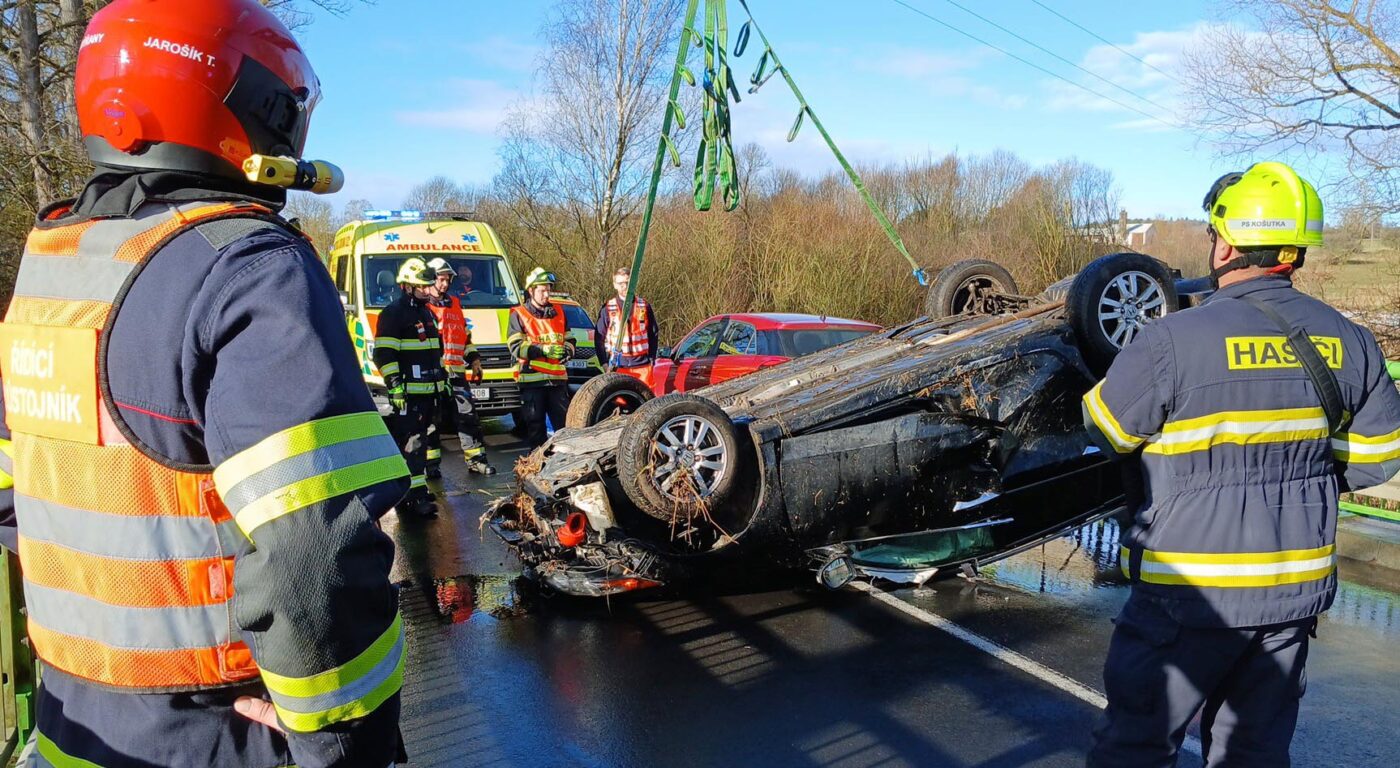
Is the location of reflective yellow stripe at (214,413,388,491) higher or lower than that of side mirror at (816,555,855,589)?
higher

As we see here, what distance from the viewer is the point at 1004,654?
4.77 meters

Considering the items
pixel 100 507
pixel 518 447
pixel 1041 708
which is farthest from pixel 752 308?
pixel 100 507

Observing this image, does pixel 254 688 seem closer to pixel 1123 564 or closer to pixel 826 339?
pixel 1123 564

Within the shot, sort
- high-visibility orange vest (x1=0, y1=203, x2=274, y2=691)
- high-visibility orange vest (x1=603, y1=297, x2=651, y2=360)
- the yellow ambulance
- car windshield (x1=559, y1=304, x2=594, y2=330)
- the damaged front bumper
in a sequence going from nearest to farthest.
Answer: high-visibility orange vest (x1=0, y1=203, x2=274, y2=691) → the damaged front bumper → high-visibility orange vest (x1=603, y1=297, x2=651, y2=360) → the yellow ambulance → car windshield (x1=559, y1=304, x2=594, y2=330)

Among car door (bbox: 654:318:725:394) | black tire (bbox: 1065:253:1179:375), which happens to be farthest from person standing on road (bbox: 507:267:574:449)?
black tire (bbox: 1065:253:1179:375)

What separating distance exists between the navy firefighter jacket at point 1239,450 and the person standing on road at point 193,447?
207cm

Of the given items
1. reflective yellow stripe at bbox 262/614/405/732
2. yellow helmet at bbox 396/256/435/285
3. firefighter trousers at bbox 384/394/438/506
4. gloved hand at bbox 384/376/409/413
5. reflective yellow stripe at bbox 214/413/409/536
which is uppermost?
yellow helmet at bbox 396/256/435/285

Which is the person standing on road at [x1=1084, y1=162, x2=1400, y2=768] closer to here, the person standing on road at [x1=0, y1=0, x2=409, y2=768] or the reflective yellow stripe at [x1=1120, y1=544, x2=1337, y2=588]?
the reflective yellow stripe at [x1=1120, y1=544, x2=1337, y2=588]

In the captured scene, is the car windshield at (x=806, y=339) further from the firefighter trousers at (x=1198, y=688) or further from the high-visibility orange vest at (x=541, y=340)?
the firefighter trousers at (x=1198, y=688)

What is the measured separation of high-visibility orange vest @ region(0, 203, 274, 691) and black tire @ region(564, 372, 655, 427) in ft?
16.0

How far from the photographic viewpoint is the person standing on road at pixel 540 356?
896 cm

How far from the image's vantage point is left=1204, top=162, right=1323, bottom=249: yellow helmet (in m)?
2.69

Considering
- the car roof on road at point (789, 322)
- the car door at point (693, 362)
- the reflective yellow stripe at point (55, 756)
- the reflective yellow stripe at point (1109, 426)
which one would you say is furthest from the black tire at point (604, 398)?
the reflective yellow stripe at point (55, 756)

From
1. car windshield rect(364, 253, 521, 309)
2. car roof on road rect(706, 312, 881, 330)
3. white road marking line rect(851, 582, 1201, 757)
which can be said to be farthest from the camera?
car windshield rect(364, 253, 521, 309)
